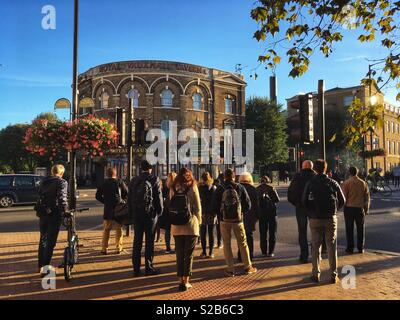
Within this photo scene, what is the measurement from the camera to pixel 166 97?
133 ft

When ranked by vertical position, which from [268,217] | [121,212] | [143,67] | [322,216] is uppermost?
[143,67]

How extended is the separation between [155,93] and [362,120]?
36064 mm

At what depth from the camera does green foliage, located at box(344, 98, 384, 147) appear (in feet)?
16.2

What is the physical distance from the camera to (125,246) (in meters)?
9.38

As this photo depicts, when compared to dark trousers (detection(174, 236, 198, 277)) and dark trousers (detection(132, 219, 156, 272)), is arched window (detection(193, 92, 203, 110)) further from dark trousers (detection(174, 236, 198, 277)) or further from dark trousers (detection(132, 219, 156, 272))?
dark trousers (detection(174, 236, 198, 277))

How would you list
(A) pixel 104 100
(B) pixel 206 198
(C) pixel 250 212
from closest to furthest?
(C) pixel 250 212
(B) pixel 206 198
(A) pixel 104 100

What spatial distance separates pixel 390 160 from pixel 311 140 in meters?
66.9

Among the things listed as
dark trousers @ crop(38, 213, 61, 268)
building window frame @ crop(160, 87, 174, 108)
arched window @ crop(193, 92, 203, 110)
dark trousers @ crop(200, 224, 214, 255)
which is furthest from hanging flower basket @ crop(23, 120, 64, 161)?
arched window @ crop(193, 92, 203, 110)

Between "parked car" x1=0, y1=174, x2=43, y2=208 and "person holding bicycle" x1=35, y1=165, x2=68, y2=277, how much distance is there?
14.0 metres

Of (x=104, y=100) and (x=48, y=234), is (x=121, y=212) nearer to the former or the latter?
(x=48, y=234)

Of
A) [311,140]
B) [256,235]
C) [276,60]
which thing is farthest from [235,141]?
[276,60]

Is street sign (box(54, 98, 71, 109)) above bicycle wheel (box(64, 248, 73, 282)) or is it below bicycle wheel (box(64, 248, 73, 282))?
above

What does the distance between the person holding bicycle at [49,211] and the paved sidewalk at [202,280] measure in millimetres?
431

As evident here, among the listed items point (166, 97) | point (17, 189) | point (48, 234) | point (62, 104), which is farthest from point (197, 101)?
point (48, 234)
